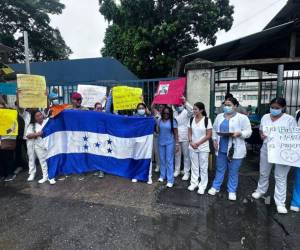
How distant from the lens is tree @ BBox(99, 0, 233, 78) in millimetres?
14062

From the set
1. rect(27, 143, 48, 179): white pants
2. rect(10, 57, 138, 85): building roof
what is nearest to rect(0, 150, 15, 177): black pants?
rect(27, 143, 48, 179): white pants

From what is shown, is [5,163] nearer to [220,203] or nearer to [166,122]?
[166,122]

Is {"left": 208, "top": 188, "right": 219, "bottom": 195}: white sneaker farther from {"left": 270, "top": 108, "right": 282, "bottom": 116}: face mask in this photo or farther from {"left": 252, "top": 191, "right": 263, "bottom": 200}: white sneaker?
{"left": 270, "top": 108, "right": 282, "bottom": 116}: face mask

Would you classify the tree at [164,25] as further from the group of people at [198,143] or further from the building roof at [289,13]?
the group of people at [198,143]

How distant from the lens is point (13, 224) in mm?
3748

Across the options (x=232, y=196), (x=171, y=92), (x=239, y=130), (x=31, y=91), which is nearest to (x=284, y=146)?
(x=239, y=130)

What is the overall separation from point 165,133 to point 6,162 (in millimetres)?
3897

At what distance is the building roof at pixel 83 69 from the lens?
1456cm

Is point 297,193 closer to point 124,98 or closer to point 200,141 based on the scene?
point 200,141

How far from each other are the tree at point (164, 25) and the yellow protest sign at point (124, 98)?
9627mm

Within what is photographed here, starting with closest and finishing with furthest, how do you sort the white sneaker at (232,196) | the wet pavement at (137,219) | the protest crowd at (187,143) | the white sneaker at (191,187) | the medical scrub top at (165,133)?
1. the wet pavement at (137,219)
2. the protest crowd at (187,143)
3. the white sneaker at (232,196)
4. the white sneaker at (191,187)
5. the medical scrub top at (165,133)

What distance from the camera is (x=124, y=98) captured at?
5.41m

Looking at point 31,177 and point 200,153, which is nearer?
point 200,153

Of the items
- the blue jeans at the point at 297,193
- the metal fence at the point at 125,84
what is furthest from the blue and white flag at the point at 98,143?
the blue jeans at the point at 297,193
